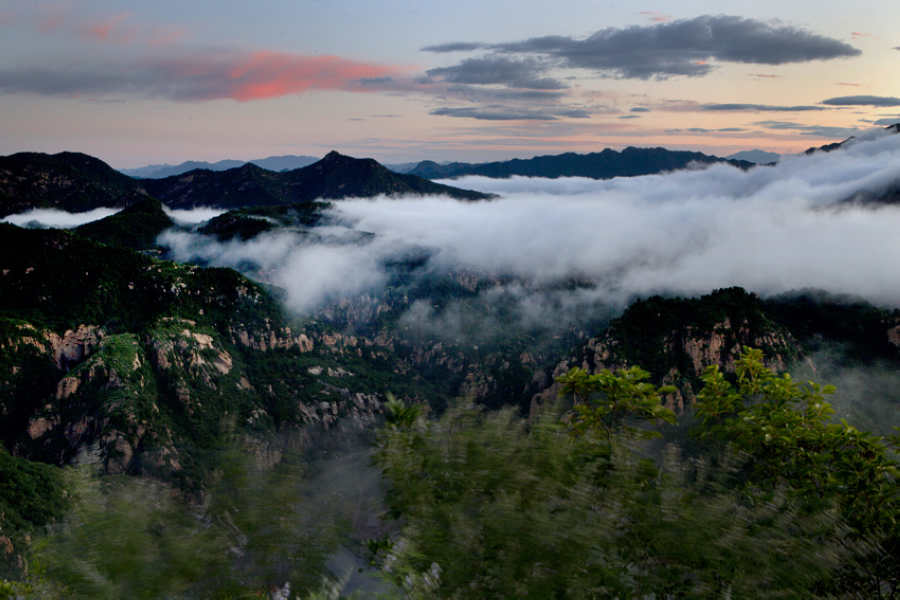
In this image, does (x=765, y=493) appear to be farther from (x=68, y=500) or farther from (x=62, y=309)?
(x=62, y=309)

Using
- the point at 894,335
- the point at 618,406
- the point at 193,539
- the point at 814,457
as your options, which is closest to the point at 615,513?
the point at 618,406

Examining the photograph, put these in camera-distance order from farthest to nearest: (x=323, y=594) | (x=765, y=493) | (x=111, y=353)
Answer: (x=111, y=353)
(x=765, y=493)
(x=323, y=594)

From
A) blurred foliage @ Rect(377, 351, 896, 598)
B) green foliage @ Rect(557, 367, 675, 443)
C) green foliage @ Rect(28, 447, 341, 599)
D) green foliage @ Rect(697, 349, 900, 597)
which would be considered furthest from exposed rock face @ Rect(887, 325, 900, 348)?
green foliage @ Rect(28, 447, 341, 599)

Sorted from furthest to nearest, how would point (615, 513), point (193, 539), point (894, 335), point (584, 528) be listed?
point (894, 335), point (193, 539), point (615, 513), point (584, 528)

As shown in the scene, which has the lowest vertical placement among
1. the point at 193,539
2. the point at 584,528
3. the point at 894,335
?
the point at 894,335

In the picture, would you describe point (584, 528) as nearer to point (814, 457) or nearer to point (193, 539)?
point (814, 457)

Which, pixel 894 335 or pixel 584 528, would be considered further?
pixel 894 335

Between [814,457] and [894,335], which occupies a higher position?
[814,457]

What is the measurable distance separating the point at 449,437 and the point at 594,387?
11.2 ft

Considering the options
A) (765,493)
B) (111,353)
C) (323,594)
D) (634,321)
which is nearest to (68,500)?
(323,594)

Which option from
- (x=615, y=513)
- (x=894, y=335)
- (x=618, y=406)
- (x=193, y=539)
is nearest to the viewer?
(x=615, y=513)

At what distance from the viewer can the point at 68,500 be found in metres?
9.04

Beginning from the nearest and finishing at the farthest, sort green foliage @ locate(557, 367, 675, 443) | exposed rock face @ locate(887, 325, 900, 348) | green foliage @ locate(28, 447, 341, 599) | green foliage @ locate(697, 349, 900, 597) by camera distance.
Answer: green foliage @ locate(697, 349, 900, 597) → green foliage @ locate(28, 447, 341, 599) → green foliage @ locate(557, 367, 675, 443) → exposed rock face @ locate(887, 325, 900, 348)

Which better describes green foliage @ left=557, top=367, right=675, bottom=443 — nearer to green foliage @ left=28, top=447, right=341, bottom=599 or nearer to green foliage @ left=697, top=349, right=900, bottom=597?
green foliage @ left=697, top=349, right=900, bottom=597
